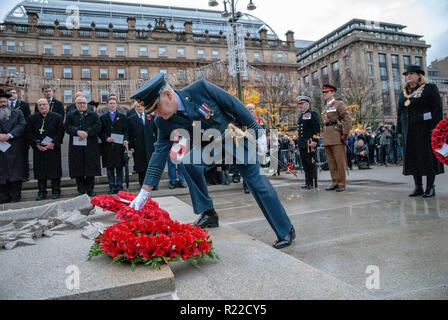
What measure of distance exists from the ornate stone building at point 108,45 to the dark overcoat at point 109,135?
3182 cm

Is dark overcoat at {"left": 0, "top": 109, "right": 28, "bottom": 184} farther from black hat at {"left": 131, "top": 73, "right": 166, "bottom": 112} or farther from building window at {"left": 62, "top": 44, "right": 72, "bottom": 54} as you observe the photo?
building window at {"left": 62, "top": 44, "right": 72, "bottom": 54}

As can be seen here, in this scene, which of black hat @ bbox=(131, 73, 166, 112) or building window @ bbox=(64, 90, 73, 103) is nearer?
black hat @ bbox=(131, 73, 166, 112)

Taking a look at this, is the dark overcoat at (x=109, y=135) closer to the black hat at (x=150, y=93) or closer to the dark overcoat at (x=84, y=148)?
the dark overcoat at (x=84, y=148)

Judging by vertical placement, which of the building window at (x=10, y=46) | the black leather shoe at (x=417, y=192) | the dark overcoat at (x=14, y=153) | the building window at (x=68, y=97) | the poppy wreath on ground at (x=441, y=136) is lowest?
the black leather shoe at (x=417, y=192)

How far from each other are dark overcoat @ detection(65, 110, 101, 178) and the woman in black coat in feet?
21.9

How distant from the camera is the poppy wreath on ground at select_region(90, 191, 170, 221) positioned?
323 cm

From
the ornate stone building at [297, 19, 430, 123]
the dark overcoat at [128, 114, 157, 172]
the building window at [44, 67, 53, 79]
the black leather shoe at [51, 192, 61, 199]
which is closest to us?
the black leather shoe at [51, 192, 61, 199]

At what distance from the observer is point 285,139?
56.8 ft

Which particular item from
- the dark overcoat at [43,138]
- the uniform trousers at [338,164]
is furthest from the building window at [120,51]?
the uniform trousers at [338,164]

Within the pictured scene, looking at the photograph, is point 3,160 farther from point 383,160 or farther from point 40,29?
point 40,29

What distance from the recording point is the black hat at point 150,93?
8.67 feet

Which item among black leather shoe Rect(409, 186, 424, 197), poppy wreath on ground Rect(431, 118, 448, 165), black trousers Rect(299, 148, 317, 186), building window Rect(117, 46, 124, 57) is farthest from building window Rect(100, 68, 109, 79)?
poppy wreath on ground Rect(431, 118, 448, 165)

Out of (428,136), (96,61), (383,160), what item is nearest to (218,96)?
(428,136)

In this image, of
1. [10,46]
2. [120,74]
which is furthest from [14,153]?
[10,46]
